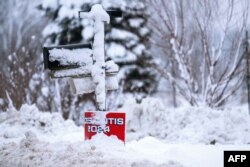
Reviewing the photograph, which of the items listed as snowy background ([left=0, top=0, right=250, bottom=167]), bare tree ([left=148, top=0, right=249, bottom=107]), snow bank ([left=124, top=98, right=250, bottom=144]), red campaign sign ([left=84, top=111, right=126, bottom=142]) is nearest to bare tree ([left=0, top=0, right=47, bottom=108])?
snowy background ([left=0, top=0, right=250, bottom=167])

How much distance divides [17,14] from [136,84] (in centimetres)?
880

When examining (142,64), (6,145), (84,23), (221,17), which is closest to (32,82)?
(84,23)

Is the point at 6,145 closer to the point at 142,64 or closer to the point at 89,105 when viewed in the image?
the point at 89,105

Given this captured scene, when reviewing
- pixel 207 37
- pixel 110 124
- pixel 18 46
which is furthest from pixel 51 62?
pixel 18 46

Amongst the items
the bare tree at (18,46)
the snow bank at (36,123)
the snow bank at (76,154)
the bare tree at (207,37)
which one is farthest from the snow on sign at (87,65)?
the bare tree at (18,46)

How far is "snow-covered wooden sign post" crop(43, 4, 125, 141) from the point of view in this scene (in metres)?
7.20

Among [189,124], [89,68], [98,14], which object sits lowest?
[189,124]

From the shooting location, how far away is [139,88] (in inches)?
834

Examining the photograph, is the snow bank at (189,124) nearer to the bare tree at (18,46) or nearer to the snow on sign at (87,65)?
the snow on sign at (87,65)

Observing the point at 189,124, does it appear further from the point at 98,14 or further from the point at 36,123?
the point at 98,14

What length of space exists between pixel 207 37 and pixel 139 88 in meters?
8.36

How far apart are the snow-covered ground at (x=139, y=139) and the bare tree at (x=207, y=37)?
1.60 meters

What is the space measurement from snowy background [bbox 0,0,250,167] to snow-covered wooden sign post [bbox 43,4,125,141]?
1.18 ft

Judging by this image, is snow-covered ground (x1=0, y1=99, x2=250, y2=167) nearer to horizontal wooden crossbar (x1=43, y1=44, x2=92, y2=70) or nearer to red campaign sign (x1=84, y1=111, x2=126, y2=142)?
red campaign sign (x1=84, y1=111, x2=126, y2=142)
